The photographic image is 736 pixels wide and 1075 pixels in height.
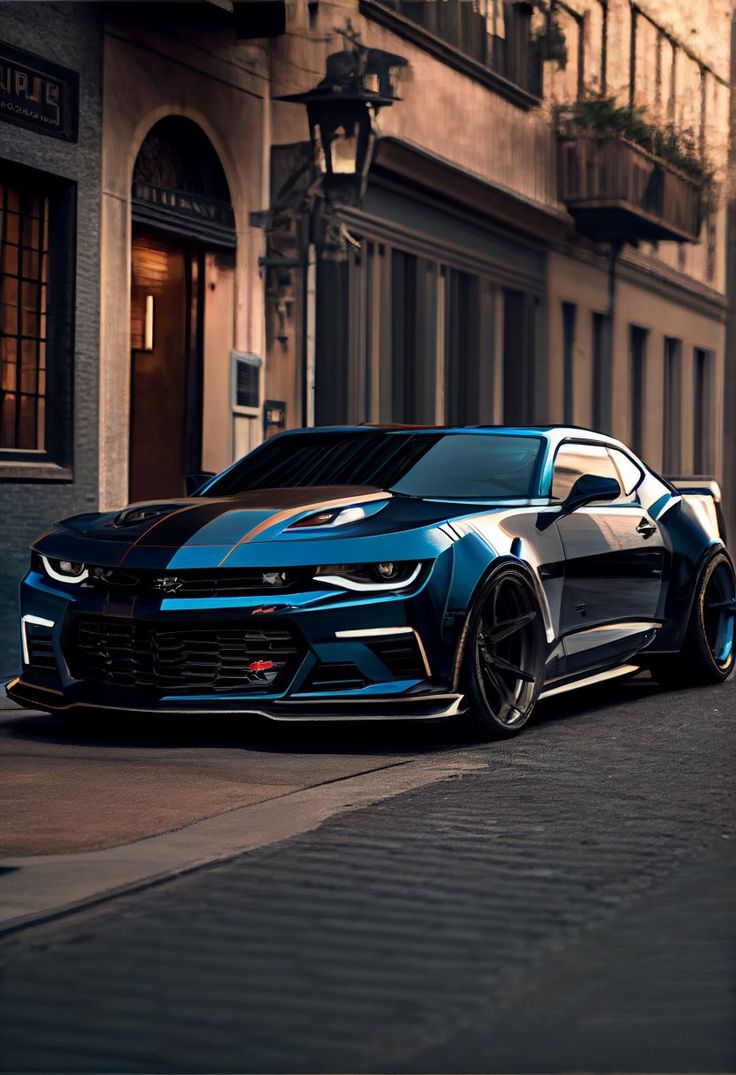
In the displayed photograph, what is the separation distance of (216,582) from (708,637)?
3.64 metres

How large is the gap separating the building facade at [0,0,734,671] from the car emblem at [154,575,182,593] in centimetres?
534

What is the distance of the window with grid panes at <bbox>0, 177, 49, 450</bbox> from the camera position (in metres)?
13.9

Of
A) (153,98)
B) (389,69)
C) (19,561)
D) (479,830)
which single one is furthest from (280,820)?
(389,69)

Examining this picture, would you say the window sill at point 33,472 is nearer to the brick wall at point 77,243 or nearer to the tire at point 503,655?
the brick wall at point 77,243

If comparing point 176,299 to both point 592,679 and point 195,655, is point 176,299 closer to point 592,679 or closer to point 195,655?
point 592,679

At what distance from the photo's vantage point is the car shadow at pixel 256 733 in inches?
325

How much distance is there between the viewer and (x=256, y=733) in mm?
8758

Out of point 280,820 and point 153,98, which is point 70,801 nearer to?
point 280,820

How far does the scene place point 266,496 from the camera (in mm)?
8906

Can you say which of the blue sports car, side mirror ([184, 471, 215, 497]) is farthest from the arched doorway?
the blue sports car

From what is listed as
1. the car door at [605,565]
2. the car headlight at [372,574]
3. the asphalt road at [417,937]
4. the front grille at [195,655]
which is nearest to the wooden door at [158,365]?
the car door at [605,565]

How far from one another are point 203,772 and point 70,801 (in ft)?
2.59

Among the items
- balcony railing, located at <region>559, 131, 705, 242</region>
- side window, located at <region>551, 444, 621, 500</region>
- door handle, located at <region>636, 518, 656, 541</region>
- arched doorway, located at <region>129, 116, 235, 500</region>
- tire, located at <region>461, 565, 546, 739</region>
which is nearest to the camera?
tire, located at <region>461, 565, 546, 739</region>

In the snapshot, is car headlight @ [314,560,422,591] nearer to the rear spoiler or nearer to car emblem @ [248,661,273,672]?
car emblem @ [248,661,273,672]
